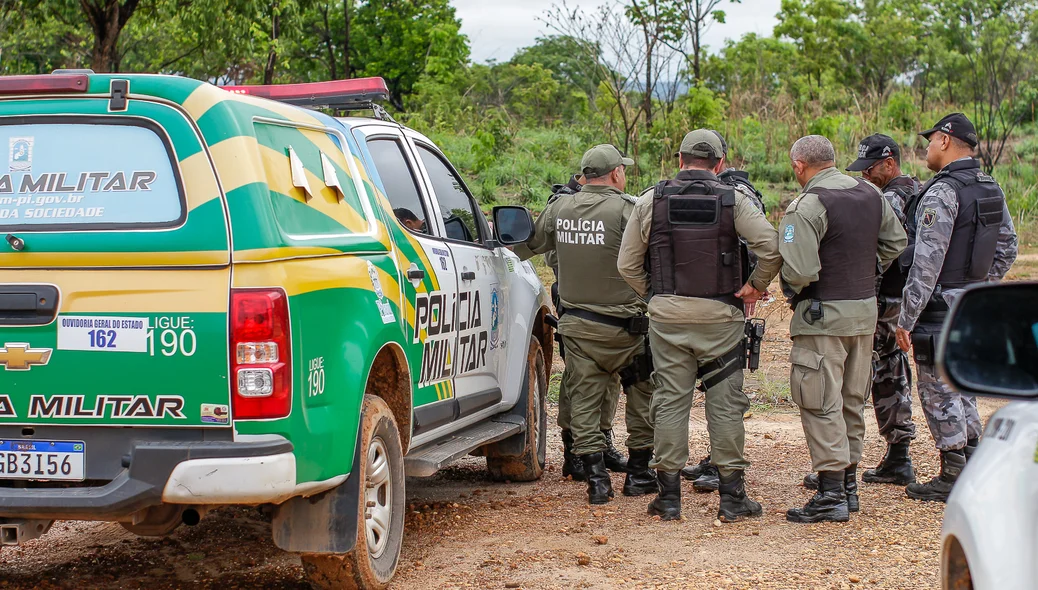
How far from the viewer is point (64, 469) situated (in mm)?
3602

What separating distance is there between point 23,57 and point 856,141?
1841 cm

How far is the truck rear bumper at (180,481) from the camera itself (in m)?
3.49

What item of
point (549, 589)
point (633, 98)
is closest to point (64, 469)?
point (549, 589)

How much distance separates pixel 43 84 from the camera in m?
3.67

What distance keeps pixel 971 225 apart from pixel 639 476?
2255mm

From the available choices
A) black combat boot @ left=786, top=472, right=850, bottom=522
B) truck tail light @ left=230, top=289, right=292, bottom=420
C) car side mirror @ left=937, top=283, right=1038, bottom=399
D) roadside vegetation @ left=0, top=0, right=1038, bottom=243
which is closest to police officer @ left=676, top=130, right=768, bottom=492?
black combat boot @ left=786, top=472, right=850, bottom=522

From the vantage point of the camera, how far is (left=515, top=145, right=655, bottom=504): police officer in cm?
618

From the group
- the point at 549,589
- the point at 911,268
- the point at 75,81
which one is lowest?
the point at 549,589

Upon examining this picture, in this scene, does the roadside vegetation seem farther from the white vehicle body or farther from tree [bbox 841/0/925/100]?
the white vehicle body

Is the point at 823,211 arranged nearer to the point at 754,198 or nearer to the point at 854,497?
the point at 754,198

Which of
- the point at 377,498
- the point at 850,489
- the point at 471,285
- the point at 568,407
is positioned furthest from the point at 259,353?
the point at 850,489

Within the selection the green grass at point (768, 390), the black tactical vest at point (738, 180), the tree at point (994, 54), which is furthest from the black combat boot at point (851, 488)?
the tree at point (994, 54)

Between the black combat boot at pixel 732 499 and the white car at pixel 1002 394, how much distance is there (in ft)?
11.7

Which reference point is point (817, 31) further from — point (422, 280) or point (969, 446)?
point (422, 280)
